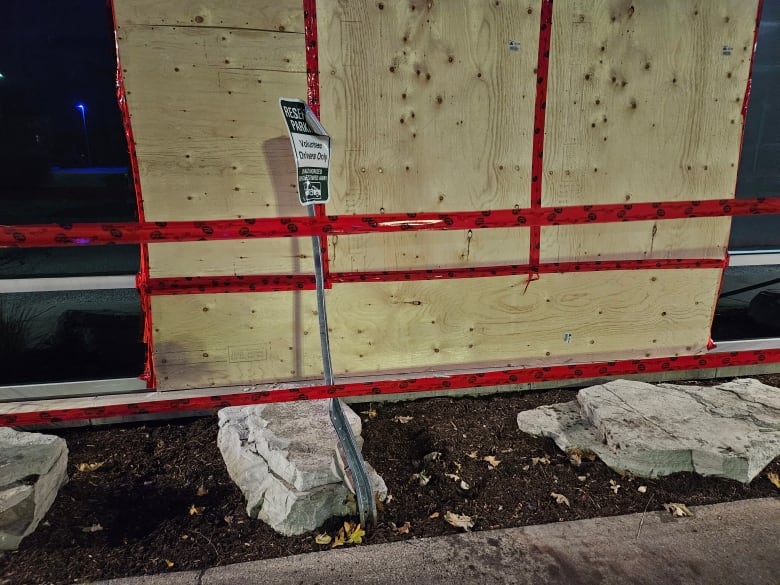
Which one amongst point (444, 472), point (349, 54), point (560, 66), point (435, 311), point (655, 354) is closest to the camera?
point (444, 472)

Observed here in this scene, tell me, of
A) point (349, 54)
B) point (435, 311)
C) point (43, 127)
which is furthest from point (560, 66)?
point (43, 127)

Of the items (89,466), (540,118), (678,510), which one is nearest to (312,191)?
(540,118)

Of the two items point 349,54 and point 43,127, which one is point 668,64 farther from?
point 43,127

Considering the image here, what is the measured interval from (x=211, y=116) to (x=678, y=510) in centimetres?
379

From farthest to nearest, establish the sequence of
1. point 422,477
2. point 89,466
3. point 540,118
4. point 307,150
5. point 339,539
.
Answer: point 540,118 → point 89,466 → point 422,477 → point 339,539 → point 307,150

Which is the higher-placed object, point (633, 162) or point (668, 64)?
point (668, 64)

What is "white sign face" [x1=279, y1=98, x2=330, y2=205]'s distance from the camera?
8.03 ft

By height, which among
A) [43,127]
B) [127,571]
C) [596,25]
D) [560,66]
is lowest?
[127,571]

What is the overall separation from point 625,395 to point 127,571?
3305 millimetres

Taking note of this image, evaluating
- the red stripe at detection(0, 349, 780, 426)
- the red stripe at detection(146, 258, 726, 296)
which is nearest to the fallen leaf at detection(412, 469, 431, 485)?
the red stripe at detection(0, 349, 780, 426)

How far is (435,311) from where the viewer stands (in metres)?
4.27

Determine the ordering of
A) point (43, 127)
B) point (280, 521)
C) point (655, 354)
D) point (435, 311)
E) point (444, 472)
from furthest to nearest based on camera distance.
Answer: point (43, 127)
point (655, 354)
point (435, 311)
point (444, 472)
point (280, 521)

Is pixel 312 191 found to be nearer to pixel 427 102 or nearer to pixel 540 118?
pixel 427 102

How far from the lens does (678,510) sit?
295 centimetres
